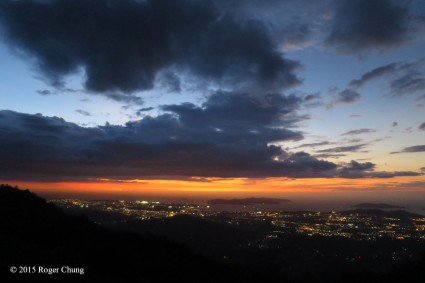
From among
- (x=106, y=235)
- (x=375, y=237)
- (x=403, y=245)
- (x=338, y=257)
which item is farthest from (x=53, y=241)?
(x=375, y=237)

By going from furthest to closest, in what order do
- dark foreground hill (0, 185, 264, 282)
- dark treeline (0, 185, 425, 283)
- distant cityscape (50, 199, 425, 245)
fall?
distant cityscape (50, 199, 425, 245)
dark treeline (0, 185, 425, 283)
dark foreground hill (0, 185, 264, 282)

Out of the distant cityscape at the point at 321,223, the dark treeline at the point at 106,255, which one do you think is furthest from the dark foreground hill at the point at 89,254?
the distant cityscape at the point at 321,223

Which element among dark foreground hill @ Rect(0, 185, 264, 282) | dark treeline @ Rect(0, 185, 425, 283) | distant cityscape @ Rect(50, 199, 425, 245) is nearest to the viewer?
dark foreground hill @ Rect(0, 185, 264, 282)

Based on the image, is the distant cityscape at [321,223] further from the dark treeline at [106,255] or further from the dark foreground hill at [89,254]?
the dark foreground hill at [89,254]

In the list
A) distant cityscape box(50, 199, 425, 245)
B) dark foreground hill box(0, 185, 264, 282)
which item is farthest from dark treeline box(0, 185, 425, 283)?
distant cityscape box(50, 199, 425, 245)

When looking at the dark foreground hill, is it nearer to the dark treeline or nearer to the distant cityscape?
the dark treeline

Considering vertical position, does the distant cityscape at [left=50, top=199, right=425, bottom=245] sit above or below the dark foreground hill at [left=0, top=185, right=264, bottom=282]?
below

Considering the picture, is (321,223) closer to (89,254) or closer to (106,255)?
(106,255)

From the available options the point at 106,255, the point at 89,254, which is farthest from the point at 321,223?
the point at 89,254
